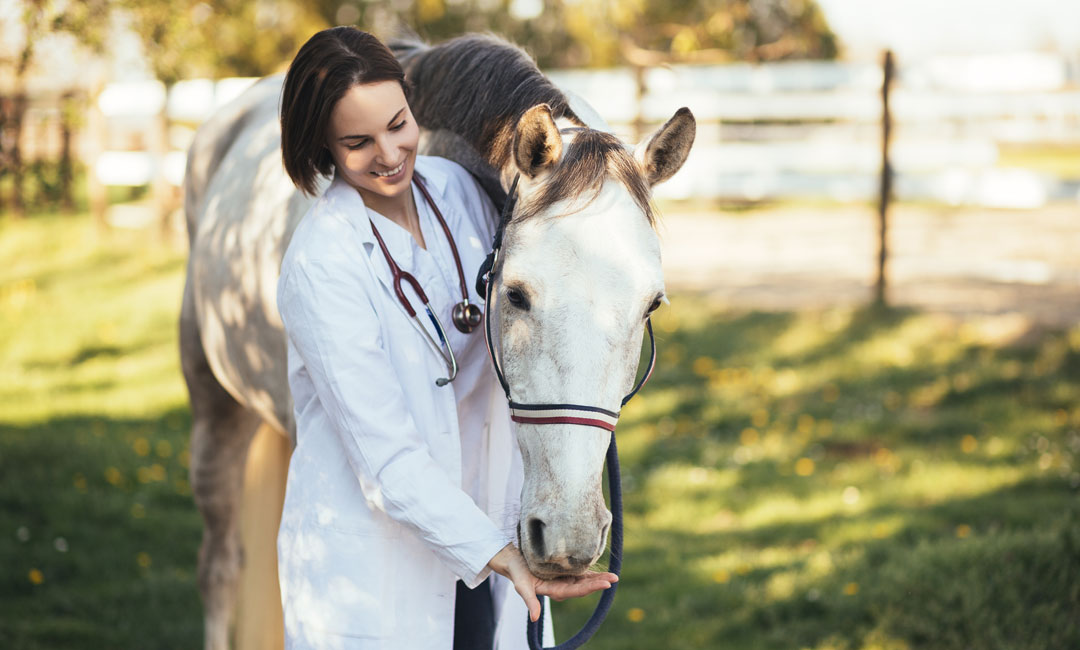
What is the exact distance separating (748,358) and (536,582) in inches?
213

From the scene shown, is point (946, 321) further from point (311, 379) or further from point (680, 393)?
point (311, 379)

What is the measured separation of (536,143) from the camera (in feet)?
5.87

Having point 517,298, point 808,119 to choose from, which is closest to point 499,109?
point 517,298

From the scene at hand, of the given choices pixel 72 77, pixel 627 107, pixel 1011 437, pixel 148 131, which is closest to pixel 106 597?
pixel 72 77

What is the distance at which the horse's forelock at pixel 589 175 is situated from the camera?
1.75 metres

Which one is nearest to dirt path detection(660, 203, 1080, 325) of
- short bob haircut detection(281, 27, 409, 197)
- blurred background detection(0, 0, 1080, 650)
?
blurred background detection(0, 0, 1080, 650)

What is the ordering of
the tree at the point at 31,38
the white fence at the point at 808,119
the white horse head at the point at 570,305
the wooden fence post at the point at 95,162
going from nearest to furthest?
1. the white horse head at the point at 570,305
2. the tree at the point at 31,38
3. the white fence at the point at 808,119
4. the wooden fence post at the point at 95,162

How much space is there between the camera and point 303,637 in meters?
1.96

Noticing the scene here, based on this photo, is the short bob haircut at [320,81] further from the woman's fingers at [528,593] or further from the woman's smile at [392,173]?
the woman's fingers at [528,593]

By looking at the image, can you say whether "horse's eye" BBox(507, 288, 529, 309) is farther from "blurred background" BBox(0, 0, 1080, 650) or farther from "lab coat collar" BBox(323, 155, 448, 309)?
"blurred background" BBox(0, 0, 1080, 650)

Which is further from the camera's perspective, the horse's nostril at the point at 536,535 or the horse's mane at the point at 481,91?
the horse's mane at the point at 481,91

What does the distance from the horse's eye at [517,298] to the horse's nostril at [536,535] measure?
38 centimetres

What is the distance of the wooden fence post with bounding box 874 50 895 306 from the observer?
7426mm

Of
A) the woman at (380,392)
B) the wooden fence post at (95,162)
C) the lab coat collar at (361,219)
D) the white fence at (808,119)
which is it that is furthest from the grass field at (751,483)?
the white fence at (808,119)
